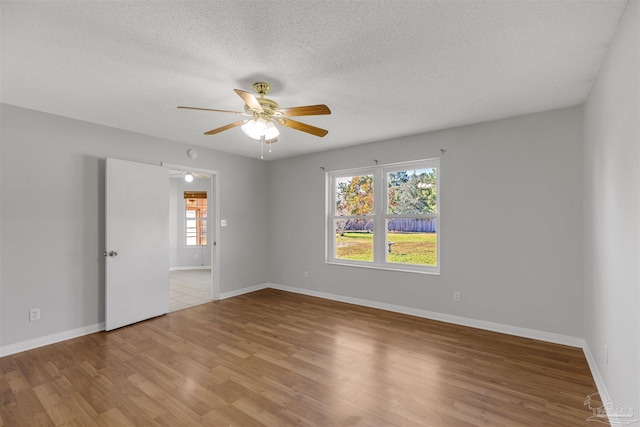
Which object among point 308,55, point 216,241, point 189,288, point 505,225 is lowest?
point 189,288

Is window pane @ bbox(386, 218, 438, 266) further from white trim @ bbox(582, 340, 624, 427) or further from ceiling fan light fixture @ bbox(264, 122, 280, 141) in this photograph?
ceiling fan light fixture @ bbox(264, 122, 280, 141)

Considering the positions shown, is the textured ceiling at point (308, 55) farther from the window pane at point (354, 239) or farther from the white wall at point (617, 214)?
the window pane at point (354, 239)

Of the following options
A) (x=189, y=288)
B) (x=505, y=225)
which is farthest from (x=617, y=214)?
(x=189, y=288)

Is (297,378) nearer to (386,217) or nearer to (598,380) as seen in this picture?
(598,380)

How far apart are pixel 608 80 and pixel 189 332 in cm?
453

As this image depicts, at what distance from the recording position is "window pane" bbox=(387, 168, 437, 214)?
4.11 metres

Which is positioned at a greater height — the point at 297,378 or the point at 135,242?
the point at 135,242

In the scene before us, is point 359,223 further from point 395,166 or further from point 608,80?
point 608,80

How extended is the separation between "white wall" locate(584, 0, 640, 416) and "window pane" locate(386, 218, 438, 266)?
1.68 meters

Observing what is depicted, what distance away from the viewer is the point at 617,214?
1.86 meters

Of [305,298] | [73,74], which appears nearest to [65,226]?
[73,74]

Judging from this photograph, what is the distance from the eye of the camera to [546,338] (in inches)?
125

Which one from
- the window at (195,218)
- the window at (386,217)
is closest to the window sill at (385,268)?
the window at (386,217)

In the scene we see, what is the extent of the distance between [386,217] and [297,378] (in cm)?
271
